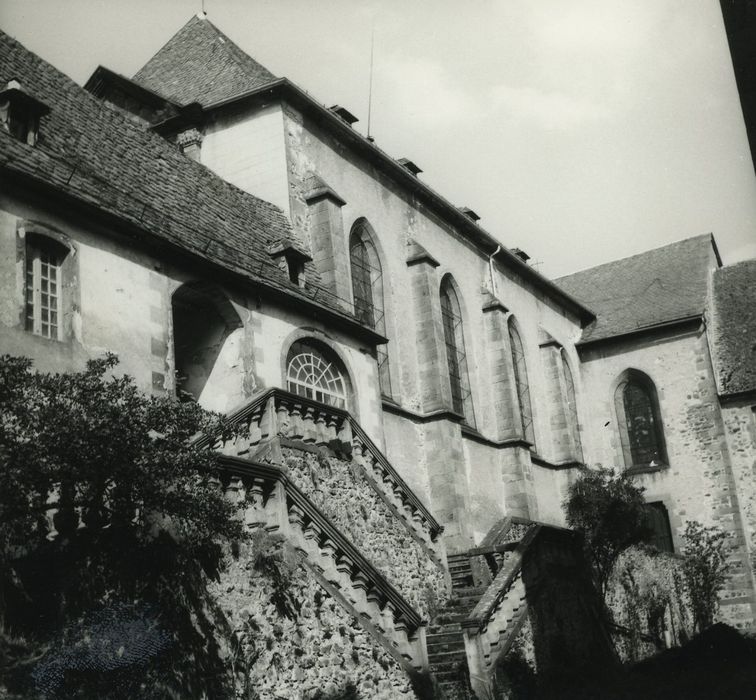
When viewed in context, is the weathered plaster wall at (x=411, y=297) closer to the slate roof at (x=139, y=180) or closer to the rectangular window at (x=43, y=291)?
the slate roof at (x=139, y=180)

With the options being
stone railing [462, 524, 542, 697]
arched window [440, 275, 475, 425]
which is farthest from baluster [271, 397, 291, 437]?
arched window [440, 275, 475, 425]

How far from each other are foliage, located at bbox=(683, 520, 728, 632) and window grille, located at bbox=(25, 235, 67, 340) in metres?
21.7

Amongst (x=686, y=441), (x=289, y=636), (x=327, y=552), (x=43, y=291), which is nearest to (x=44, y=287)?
(x=43, y=291)

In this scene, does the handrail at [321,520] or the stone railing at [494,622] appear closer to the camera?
the handrail at [321,520]

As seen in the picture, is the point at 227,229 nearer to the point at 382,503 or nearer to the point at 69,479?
the point at 382,503

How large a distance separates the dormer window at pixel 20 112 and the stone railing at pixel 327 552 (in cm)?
685

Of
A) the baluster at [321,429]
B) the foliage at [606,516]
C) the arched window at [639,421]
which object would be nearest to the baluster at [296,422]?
the baluster at [321,429]

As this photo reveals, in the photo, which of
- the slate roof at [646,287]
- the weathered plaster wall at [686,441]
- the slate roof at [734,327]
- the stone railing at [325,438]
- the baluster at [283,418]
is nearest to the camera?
the stone railing at [325,438]

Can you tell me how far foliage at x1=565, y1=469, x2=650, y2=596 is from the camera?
24.5 meters

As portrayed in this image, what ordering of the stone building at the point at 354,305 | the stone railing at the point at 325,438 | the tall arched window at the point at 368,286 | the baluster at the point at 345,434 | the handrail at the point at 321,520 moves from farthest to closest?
the tall arched window at the point at 368,286 → the baluster at the point at 345,434 → the stone building at the point at 354,305 → the stone railing at the point at 325,438 → the handrail at the point at 321,520

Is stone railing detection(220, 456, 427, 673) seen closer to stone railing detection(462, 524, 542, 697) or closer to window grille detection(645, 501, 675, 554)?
stone railing detection(462, 524, 542, 697)

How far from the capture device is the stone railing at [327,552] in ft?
40.4

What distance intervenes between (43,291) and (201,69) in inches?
534

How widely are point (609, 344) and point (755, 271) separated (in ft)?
20.7
